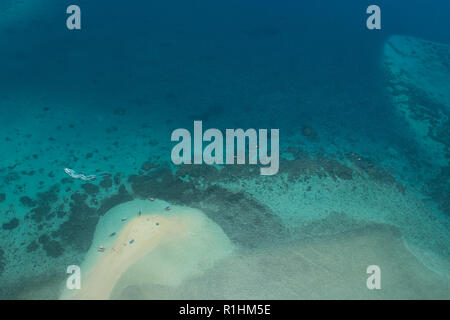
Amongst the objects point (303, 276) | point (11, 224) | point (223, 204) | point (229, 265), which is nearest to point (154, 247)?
point (229, 265)

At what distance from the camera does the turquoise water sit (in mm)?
17688

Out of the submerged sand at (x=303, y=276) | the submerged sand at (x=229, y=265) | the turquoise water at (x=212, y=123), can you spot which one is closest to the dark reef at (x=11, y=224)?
the turquoise water at (x=212, y=123)

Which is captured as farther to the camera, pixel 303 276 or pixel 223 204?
pixel 223 204

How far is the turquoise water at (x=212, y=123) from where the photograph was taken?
17688mm

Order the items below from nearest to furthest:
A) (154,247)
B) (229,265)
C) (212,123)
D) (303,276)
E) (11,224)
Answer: (303,276) < (229,265) < (154,247) < (11,224) < (212,123)

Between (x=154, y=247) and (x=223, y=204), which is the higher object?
(x=223, y=204)

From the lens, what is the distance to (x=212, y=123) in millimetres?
23938

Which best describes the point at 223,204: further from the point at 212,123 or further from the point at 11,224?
the point at 11,224

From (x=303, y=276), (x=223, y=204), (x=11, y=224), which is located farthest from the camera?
(x=223, y=204)

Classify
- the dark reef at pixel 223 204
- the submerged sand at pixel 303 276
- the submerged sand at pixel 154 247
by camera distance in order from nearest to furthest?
1. the submerged sand at pixel 303 276
2. the submerged sand at pixel 154 247
3. the dark reef at pixel 223 204

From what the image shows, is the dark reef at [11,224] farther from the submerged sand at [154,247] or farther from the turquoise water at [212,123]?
the submerged sand at [154,247]

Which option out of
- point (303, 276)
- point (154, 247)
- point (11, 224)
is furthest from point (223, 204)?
point (11, 224)

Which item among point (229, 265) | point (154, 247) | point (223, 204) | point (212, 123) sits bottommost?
point (229, 265)

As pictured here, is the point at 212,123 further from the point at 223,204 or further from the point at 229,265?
the point at 229,265
